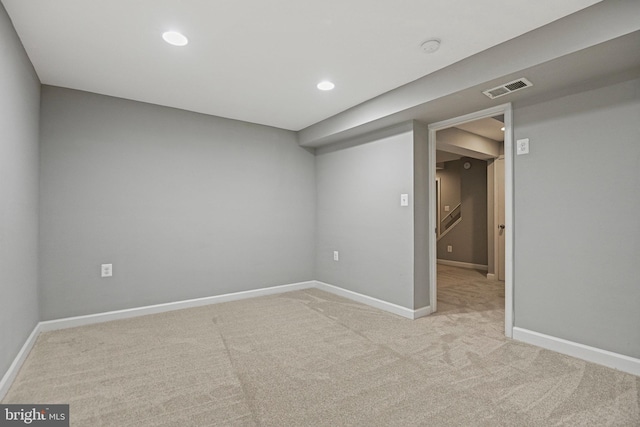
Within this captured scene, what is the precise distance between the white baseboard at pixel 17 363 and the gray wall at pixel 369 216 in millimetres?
3119

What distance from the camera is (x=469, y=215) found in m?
6.57

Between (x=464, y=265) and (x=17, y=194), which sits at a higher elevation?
(x=17, y=194)

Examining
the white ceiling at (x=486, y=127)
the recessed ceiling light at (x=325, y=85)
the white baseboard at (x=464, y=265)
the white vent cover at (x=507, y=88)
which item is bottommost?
the white baseboard at (x=464, y=265)

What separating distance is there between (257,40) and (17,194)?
2016 millimetres

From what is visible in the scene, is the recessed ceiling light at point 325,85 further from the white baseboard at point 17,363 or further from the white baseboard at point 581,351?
the white baseboard at point 17,363

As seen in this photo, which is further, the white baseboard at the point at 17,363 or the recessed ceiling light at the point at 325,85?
the recessed ceiling light at the point at 325,85

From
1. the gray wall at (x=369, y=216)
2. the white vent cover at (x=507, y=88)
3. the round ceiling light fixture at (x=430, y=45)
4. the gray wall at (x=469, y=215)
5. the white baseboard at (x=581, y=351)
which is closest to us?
the white baseboard at (x=581, y=351)

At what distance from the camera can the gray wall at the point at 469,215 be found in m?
6.31

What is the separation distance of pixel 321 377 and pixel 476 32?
252 centimetres

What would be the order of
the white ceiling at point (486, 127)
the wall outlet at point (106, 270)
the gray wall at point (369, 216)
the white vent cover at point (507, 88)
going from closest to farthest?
1. the white vent cover at point (507, 88)
2. the wall outlet at point (106, 270)
3. the gray wall at point (369, 216)
4. the white ceiling at point (486, 127)

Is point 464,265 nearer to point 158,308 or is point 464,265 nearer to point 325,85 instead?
point 325,85

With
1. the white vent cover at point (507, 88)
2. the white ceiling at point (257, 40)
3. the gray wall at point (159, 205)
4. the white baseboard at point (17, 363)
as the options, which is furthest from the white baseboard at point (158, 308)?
the white vent cover at point (507, 88)

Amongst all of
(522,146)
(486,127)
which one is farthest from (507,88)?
(486,127)

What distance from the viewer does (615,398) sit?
70.1 inches
